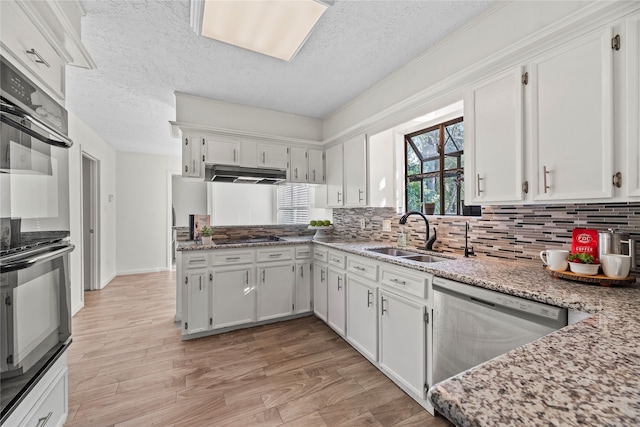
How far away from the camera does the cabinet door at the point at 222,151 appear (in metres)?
3.10

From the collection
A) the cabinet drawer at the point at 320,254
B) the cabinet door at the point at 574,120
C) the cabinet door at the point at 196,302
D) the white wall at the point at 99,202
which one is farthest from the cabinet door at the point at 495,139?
the white wall at the point at 99,202

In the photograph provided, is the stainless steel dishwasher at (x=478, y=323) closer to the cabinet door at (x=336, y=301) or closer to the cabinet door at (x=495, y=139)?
the cabinet door at (x=495, y=139)

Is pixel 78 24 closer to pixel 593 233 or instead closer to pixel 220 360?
pixel 220 360

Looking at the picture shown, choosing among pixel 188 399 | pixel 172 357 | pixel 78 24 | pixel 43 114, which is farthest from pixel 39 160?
pixel 172 357

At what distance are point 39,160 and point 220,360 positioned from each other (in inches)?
74.9

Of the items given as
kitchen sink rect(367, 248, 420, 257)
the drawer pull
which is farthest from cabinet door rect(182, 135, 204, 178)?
the drawer pull

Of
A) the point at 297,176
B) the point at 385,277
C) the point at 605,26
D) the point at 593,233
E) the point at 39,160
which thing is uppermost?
the point at 605,26

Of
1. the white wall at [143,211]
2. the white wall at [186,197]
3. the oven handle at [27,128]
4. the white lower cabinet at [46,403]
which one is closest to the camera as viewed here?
the oven handle at [27,128]

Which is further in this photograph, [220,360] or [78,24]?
[220,360]

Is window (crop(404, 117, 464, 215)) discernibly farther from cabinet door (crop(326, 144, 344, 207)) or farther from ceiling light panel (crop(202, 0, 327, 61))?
ceiling light panel (crop(202, 0, 327, 61))

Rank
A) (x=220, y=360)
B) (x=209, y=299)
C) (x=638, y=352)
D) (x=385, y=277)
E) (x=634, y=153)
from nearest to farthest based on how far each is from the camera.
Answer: (x=638, y=352)
(x=634, y=153)
(x=385, y=277)
(x=220, y=360)
(x=209, y=299)

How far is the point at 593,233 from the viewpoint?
4.67 feet

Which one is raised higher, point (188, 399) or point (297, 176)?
point (297, 176)

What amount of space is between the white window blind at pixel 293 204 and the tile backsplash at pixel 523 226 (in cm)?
185
